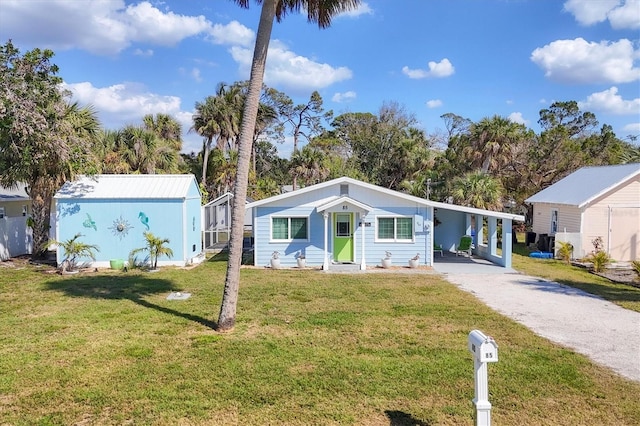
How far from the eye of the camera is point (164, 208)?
15641mm

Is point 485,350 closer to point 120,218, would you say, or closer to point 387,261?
point 387,261

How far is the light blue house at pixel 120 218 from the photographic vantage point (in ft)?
50.7

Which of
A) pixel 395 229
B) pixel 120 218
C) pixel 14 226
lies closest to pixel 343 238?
pixel 395 229

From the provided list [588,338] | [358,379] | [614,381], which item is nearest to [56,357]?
[358,379]

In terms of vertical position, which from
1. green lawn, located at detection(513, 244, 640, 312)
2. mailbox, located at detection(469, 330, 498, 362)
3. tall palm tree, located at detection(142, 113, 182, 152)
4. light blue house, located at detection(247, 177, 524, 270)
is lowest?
green lawn, located at detection(513, 244, 640, 312)

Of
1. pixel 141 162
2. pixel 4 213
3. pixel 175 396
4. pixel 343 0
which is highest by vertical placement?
pixel 343 0

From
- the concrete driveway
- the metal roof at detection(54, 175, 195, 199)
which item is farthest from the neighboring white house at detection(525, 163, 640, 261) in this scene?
the metal roof at detection(54, 175, 195, 199)

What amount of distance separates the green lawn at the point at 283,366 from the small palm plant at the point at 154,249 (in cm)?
391

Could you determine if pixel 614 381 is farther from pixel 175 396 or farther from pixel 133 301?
pixel 133 301

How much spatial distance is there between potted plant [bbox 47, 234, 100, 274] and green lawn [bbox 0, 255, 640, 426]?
3665mm

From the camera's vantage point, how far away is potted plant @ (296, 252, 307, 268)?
15647 mm

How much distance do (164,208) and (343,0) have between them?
10.1m

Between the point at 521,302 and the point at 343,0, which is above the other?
the point at 343,0

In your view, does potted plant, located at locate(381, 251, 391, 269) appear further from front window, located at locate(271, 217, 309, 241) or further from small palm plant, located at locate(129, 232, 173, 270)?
small palm plant, located at locate(129, 232, 173, 270)
